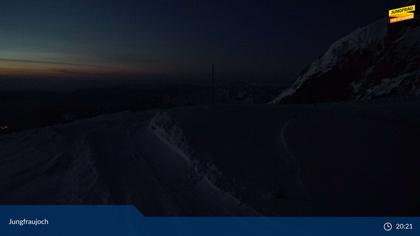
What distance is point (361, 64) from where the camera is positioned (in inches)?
3061

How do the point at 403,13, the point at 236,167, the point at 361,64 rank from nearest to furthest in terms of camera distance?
1. the point at 236,167
2. the point at 403,13
3. the point at 361,64

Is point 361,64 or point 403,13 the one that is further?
point 361,64

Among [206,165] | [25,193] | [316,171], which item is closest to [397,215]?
[316,171]

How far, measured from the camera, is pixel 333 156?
5.71m

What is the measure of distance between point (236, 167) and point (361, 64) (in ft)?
273

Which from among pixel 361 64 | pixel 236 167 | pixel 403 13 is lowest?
pixel 236 167

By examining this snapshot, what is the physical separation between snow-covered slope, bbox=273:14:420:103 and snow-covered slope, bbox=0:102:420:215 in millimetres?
54351

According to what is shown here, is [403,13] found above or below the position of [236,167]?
above

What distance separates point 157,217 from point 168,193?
2.10 feet

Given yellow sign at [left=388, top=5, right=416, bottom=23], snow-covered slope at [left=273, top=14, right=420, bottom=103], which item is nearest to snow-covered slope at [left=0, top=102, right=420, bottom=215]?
snow-covered slope at [left=273, top=14, right=420, bottom=103]

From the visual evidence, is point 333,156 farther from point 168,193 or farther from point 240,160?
point 168,193

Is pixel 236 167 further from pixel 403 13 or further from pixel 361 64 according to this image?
pixel 361 64

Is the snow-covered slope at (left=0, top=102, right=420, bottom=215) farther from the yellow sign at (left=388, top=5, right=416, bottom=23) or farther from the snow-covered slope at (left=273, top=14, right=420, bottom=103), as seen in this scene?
the yellow sign at (left=388, top=5, right=416, bottom=23)

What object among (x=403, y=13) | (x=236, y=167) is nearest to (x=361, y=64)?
(x=403, y=13)
